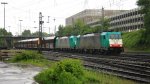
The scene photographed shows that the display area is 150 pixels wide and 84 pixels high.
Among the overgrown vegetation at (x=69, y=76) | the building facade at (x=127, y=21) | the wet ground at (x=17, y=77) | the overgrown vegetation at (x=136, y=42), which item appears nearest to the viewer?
the overgrown vegetation at (x=69, y=76)

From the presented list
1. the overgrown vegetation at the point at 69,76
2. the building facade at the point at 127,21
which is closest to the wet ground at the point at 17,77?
the overgrown vegetation at the point at 69,76

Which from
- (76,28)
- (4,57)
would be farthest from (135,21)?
(4,57)

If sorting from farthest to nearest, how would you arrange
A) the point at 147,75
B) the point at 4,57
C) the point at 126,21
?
the point at 126,21, the point at 4,57, the point at 147,75

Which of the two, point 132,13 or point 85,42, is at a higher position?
point 132,13

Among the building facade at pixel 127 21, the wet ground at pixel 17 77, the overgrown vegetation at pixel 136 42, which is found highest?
the building facade at pixel 127 21

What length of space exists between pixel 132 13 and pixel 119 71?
359 ft

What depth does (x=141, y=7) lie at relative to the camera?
215 feet

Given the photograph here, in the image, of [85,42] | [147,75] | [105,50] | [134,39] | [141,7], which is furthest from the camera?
[134,39]

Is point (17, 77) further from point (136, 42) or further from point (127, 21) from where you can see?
point (127, 21)

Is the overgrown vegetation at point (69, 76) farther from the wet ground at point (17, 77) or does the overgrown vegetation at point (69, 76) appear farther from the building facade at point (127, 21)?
the building facade at point (127, 21)

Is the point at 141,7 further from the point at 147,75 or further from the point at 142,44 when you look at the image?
the point at 147,75

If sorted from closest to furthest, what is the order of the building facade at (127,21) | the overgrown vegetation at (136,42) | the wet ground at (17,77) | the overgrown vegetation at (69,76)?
the overgrown vegetation at (69,76) → the wet ground at (17,77) → the overgrown vegetation at (136,42) → the building facade at (127,21)

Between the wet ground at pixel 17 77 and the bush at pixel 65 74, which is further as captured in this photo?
the wet ground at pixel 17 77

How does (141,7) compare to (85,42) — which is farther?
(141,7)
